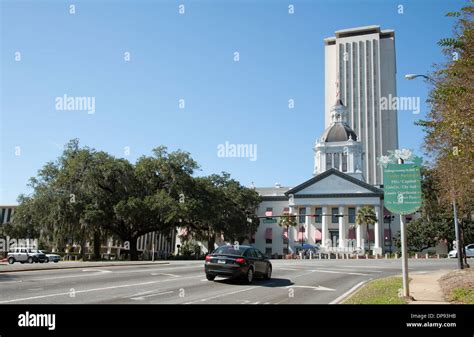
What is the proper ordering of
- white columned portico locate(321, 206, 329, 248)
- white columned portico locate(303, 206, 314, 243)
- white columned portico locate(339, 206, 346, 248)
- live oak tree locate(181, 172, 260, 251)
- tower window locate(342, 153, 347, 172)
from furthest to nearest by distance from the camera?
1. tower window locate(342, 153, 347, 172)
2. white columned portico locate(303, 206, 314, 243)
3. white columned portico locate(321, 206, 329, 248)
4. white columned portico locate(339, 206, 346, 248)
5. live oak tree locate(181, 172, 260, 251)

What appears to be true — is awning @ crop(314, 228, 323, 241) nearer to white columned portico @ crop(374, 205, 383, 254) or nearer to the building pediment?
the building pediment

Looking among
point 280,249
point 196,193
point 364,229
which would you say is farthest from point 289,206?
point 196,193

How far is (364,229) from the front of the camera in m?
89.6

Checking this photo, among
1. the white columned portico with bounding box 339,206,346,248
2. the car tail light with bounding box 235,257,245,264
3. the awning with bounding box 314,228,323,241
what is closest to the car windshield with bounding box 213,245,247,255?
the car tail light with bounding box 235,257,245,264

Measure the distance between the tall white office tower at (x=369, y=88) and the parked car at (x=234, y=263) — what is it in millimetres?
122708

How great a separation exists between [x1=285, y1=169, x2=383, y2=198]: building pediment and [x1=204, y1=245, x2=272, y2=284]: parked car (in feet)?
Answer: 246

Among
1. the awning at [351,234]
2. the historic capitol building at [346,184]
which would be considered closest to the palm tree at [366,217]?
the historic capitol building at [346,184]

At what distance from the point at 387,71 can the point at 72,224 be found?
115501mm

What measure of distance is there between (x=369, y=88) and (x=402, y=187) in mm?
134414

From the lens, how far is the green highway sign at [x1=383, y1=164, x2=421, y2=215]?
515 inches

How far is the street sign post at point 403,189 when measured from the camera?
13.1 m

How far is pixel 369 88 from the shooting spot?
14075 centimetres

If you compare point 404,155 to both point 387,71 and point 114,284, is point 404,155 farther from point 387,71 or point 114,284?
point 387,71

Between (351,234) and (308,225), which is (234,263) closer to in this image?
(351,234)
